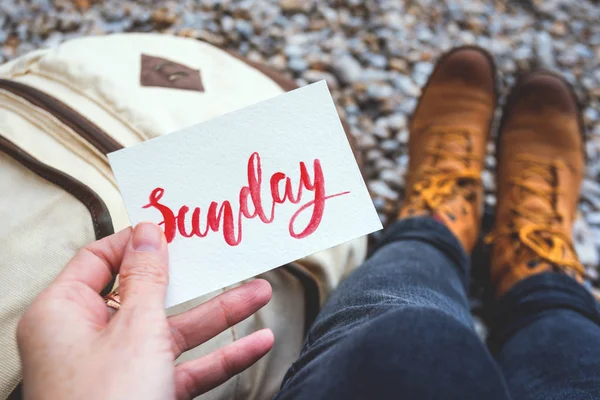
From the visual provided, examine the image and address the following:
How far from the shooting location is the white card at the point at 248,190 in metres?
0.43

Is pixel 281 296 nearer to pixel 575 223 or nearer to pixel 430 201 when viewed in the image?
pixel 430 201

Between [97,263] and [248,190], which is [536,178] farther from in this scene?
[97,263]

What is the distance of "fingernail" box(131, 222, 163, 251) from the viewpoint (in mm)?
403

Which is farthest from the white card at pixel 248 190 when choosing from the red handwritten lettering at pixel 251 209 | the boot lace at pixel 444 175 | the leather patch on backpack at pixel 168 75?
the boot lace at pixel 444 175

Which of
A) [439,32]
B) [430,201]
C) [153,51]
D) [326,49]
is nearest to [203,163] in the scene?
[153,51]

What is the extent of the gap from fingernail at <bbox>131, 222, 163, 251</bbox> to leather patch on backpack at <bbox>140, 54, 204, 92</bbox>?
261 millimetres

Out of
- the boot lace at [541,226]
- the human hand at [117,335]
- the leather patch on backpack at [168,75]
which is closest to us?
the human hand at [117,335]

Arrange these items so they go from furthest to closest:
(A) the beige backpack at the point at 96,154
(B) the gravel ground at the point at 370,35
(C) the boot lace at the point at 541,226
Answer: (B) the gravel ground at the point at 370,35 < (C) the boot lace at the point at 541,226 < (A) the beige backpack at the point at 96,154

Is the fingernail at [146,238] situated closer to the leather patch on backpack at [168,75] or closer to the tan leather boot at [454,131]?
the leather patch on backpack at [168,75]

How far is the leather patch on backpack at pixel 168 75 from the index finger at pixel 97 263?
10.1 inches

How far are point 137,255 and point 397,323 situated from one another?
0.74 ft

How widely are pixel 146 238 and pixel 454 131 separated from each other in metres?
0.73

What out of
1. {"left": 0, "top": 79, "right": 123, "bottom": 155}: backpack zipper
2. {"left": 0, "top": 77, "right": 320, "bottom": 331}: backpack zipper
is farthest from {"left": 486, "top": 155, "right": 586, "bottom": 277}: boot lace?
{"left": 0, "top": 79, "right": 123, "bottom": 155}: backpack zipper

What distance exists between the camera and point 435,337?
0.36 m
